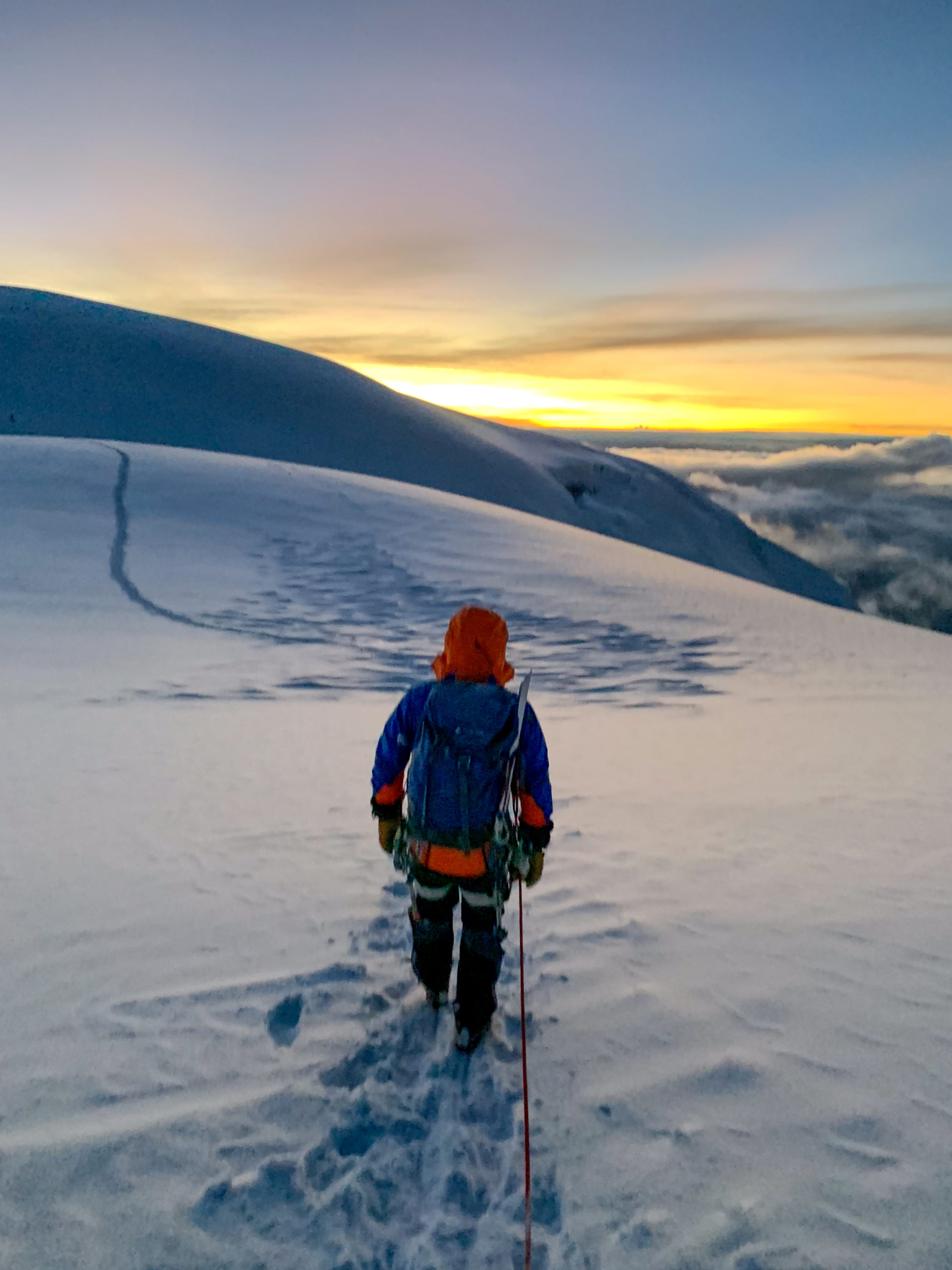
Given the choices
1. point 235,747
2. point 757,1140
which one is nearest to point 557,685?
point 235,747

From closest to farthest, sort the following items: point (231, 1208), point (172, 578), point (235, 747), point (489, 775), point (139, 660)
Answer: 1. point (231, 1208)
2. point (489, 775)
3. point (235, 747)
4. point (139, 660)
5. point (172, 578)

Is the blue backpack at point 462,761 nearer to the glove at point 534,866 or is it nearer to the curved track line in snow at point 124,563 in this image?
the glove at point 534,866

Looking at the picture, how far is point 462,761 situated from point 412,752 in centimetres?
23

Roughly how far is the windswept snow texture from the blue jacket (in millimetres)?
37846

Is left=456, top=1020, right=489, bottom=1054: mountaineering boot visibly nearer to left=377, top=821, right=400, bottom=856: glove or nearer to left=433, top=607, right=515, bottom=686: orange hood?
left=377, top=821, right=400, bottom=856: glove

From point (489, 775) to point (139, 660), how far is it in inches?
256

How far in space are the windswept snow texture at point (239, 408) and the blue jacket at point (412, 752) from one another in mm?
37846

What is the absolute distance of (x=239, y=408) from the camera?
41.8 metres

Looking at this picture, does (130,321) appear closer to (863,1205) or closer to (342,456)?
(342,456)

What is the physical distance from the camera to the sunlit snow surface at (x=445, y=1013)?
209cm

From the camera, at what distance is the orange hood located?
2.54m

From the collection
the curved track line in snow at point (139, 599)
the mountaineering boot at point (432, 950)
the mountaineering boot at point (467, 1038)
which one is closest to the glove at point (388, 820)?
the mountaineering boot at point (432, 950)

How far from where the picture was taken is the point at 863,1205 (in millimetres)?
2148

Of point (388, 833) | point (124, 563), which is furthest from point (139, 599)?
point (388, 833)
